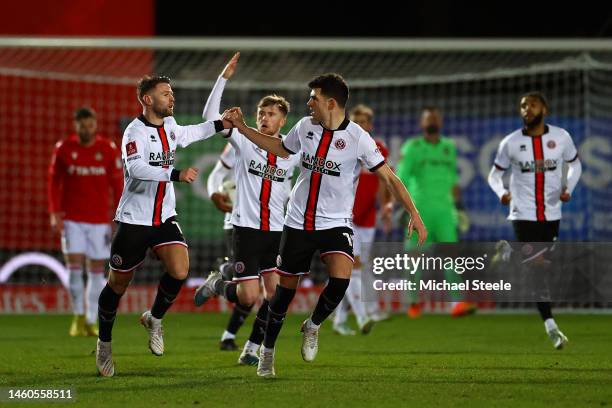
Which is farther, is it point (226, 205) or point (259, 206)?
point (226, 205)

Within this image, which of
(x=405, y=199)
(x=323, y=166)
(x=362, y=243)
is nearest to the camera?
(x=405, y=199)

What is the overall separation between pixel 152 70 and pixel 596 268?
6.77 metres

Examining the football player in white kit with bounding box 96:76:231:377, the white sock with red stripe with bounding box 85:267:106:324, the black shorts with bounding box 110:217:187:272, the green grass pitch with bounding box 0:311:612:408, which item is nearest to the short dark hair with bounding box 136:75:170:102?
the football player in white kit with bounding box 96:76:231:377

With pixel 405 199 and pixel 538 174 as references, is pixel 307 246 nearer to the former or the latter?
pixel 405 199

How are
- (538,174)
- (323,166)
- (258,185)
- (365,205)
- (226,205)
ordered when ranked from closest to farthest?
(323,166) < (258,185) < (226,205) < (538,174) < (365,205)

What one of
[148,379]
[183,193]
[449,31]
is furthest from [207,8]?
[148,379]

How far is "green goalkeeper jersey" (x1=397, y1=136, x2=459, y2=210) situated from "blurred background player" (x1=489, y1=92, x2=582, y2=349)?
3041 millimetres

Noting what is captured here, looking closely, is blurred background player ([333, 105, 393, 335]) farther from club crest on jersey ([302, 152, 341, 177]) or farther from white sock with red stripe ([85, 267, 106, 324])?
club crest on jersey ([302, 152, 341, 177])

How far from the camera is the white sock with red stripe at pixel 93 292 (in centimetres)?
1148

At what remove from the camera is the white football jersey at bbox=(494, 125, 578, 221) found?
10219 mm

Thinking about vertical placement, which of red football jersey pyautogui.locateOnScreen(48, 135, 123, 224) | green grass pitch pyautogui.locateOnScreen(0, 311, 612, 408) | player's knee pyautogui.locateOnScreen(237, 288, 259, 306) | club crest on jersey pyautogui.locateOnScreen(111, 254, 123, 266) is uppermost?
red football jersey pyautogui.locateOnScreen(48, 135, 123, 224)

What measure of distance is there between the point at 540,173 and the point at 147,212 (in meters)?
3.80

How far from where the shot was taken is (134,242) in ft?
25.7

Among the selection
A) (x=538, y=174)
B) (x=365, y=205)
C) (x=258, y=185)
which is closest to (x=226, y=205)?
(x=258, y=185)
